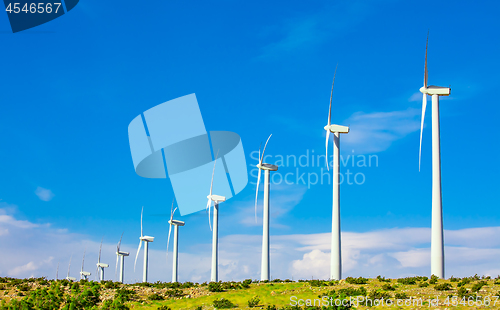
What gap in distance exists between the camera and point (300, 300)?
50.0m

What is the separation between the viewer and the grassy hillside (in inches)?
1767

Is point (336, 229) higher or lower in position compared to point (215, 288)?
higher

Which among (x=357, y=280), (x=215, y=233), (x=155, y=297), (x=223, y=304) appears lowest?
(x=155, y=297)

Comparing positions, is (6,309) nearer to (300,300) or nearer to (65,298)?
(65,298)

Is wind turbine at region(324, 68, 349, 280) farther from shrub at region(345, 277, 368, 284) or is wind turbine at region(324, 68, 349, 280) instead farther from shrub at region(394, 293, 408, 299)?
shrub at region(394, 293, 408, 299)

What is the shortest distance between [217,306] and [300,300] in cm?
817

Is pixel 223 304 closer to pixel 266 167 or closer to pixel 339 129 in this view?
pixel 339 129

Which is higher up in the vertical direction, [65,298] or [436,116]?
[436,116]

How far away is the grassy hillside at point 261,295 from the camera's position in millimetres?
44875

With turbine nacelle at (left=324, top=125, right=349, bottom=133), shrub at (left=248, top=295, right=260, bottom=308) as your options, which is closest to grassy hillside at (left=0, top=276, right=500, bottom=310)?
shrub at (left=248, top=295, right=260, bottom=308)

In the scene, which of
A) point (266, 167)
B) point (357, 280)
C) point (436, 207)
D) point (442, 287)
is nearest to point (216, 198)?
point (266, 167)

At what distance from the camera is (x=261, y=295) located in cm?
5478

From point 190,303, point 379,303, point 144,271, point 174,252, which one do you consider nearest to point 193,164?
point 174,252

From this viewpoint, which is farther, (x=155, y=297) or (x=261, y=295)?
(x=155, y=297)
